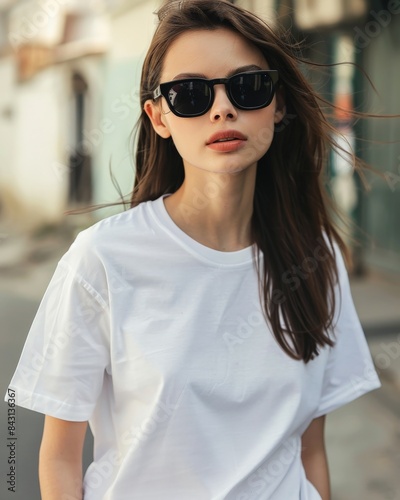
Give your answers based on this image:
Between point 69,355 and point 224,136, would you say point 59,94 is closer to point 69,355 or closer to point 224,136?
point 224,136

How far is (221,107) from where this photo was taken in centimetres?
168

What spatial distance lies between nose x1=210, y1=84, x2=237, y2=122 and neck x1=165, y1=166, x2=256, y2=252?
16 centimetres

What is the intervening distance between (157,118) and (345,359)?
0.73m

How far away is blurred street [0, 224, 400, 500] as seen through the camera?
8.80 feet

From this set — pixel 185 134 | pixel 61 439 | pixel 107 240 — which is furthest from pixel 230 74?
pixel 61 439

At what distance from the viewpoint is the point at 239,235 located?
187 centimetres

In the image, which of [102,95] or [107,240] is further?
[102,95]

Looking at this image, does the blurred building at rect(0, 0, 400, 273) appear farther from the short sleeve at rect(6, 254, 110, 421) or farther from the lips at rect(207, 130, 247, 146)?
the short sleeve at rect(6, 254, 110, 421)

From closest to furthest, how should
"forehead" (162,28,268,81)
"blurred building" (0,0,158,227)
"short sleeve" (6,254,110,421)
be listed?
"short sleeve" (6,254,110,421) → "forehead" (162,28,268,81) → "blurred building" (0,0,158,227)

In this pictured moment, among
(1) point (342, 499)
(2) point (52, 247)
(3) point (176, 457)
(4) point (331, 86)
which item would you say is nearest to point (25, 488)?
(3) point (176, 457)

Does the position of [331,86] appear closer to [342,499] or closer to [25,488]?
[342,499]

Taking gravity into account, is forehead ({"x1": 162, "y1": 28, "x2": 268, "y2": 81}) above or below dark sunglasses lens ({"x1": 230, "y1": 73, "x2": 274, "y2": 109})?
above

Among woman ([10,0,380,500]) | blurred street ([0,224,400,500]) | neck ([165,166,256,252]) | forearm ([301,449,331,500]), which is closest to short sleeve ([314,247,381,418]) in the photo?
woman ([10,0,380,500])

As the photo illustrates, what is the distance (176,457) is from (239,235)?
54 centimetres
